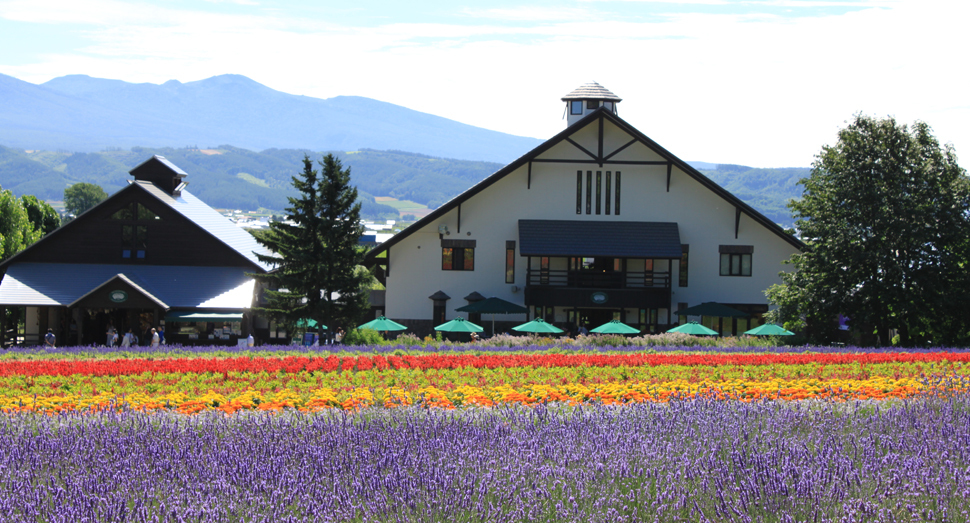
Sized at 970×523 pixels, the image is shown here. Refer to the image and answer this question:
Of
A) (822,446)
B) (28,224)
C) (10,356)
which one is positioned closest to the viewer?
(822,446)

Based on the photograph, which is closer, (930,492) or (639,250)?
(930,492)

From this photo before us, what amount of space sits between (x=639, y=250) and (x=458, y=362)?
23.0 m

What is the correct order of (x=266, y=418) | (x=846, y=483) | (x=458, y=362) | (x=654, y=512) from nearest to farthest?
1. (x=654, y=512)
2. (x=846, y=483)
3. (x=266, y=418)
4. (x=458, y=362)

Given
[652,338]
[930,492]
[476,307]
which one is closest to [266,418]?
[930,492]

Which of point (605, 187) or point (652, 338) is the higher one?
point (605, 187)

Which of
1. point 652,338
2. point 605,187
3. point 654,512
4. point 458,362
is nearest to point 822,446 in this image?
point 654,512

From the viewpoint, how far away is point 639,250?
40188 millimetres

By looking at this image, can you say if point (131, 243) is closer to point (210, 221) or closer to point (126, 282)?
point (126, 282)

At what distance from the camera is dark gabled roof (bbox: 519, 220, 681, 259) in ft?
131

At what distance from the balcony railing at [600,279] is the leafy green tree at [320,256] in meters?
9.63

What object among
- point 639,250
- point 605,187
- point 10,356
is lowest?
point 10,356

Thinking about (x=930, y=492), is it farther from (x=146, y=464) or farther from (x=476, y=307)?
(x=476, y=307)

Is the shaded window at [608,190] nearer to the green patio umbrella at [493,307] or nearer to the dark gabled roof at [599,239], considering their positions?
the dark gabled roof at [599,239]

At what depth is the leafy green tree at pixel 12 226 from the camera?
50.5 m
